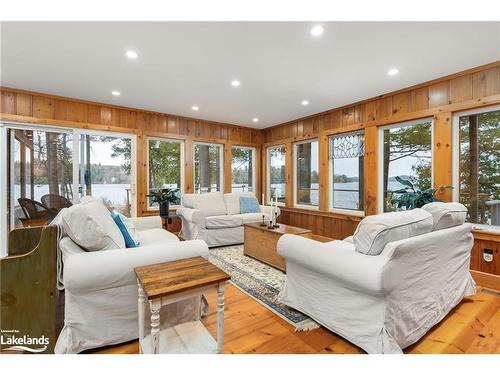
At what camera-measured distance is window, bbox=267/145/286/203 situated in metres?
5.65

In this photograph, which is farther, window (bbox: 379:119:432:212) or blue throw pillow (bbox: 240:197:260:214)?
blue throw pillow (bbox: 240:197:260:214)

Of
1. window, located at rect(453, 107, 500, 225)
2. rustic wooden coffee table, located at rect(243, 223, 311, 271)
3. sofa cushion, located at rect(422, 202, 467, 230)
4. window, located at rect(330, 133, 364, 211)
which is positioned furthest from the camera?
window, located at rect(330, 133, 364, 211)

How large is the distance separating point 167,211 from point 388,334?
3785 millimetres

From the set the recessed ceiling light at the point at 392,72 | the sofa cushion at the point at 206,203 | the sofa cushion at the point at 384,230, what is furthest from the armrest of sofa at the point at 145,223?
the recessed ceiling light at the point at 392,72

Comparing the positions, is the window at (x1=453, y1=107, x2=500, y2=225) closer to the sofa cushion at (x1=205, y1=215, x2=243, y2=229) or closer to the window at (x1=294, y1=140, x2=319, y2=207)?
the window at (x1=294, y1=140, x2=319, y2=207)

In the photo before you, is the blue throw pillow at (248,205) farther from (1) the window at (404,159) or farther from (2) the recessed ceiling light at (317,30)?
(2) the recessed ceiling light at (317,30)

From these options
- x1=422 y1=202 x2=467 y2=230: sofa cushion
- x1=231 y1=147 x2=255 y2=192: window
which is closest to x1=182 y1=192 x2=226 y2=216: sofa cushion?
x1=231 y1=147 x2=255 y2=192: window

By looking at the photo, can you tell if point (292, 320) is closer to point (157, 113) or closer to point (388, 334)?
point (388, 334)

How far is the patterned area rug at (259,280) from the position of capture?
195 cm

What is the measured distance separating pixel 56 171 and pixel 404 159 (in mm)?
5401

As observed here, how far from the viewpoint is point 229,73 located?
9.73ft

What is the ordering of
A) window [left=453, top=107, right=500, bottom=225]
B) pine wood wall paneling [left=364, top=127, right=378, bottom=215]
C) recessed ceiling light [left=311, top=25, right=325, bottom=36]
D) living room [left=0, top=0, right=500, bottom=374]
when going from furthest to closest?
1. pine wood wall paneling [left=364, top=127, right=378, bottom=215]
2. window [left=453, top=107, right=500, bottom=225]
3. recessed ceiling light [left=311, top=25, right=325, bottom=36]
4. living room [left=0, top=0, right=500, bottom=374]

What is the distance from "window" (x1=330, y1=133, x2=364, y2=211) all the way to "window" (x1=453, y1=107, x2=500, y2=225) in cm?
131

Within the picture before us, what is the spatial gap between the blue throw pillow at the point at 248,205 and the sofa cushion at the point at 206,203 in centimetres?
36
